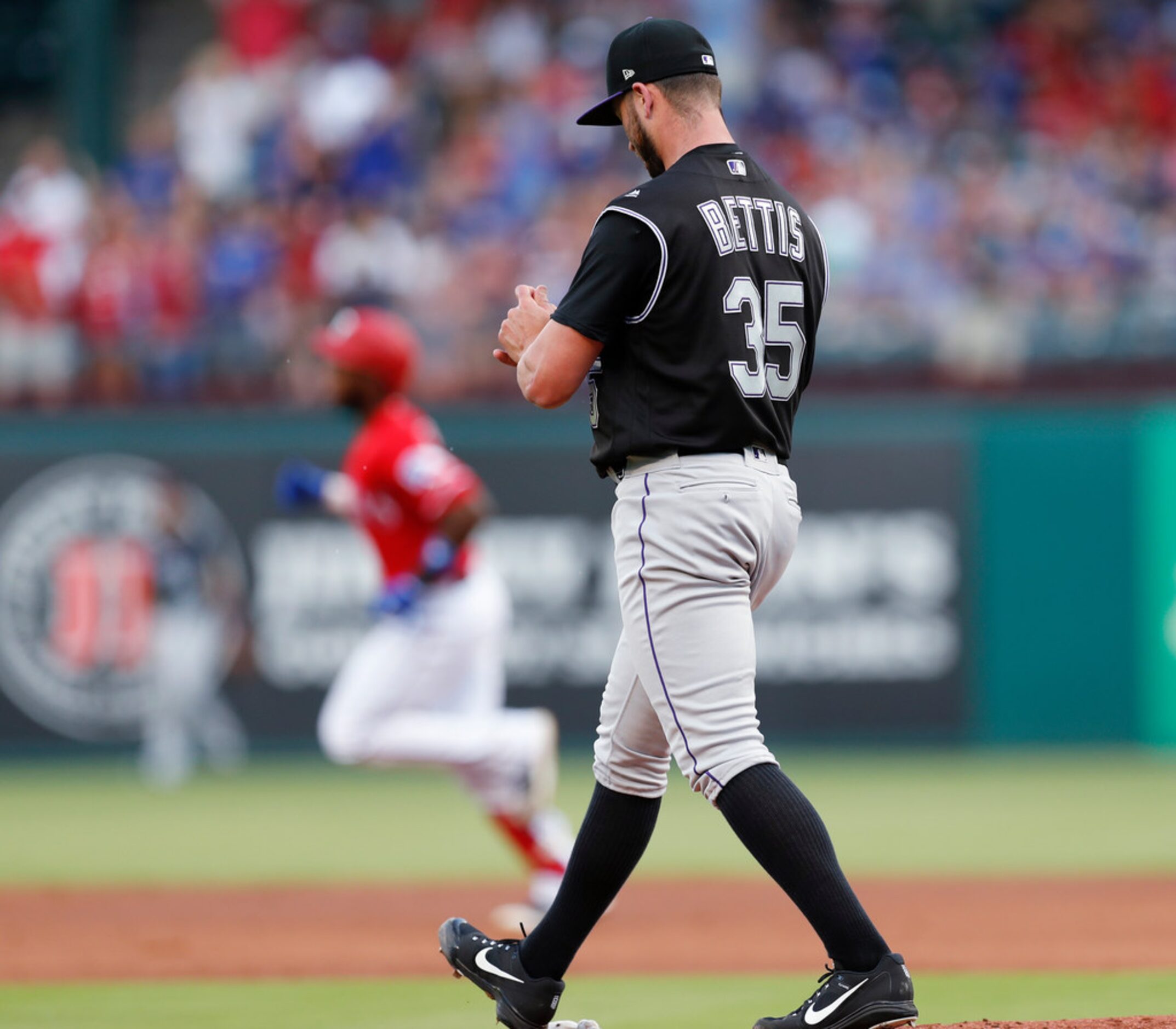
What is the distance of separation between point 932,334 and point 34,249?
6.60 m

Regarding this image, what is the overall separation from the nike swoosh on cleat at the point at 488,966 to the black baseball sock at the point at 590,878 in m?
0.04

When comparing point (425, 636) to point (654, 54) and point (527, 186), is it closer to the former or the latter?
point (654, 54)

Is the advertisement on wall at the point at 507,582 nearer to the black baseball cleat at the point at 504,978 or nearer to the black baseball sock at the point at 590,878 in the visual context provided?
the black baseball cleat at the point at 504,978

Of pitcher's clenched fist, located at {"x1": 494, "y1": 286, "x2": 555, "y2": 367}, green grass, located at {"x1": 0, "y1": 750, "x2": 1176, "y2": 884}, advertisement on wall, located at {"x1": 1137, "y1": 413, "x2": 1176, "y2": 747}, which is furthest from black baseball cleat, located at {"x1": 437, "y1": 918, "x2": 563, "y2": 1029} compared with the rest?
advertisement on wall, located at {"x1": 1137, "y1": 413, "x2": 1176, "y2": 747}

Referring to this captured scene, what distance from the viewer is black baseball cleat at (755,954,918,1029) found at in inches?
156

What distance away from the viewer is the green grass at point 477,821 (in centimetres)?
866

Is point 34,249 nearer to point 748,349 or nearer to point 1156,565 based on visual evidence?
point 1156,565

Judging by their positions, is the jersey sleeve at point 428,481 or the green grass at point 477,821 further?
the green grass at point 477,821

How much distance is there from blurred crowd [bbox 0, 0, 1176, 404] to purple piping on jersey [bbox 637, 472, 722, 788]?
347 inches

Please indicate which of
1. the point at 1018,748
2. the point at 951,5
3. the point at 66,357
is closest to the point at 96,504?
the point at 66,357

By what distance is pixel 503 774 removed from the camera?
23.0ft

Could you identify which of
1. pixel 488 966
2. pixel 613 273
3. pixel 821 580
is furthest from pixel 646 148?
pixel 821 580

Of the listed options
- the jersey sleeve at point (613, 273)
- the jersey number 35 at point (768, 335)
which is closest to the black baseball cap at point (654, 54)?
the jersey sleeve at point (613, 273)

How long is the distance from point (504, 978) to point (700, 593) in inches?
41.2
